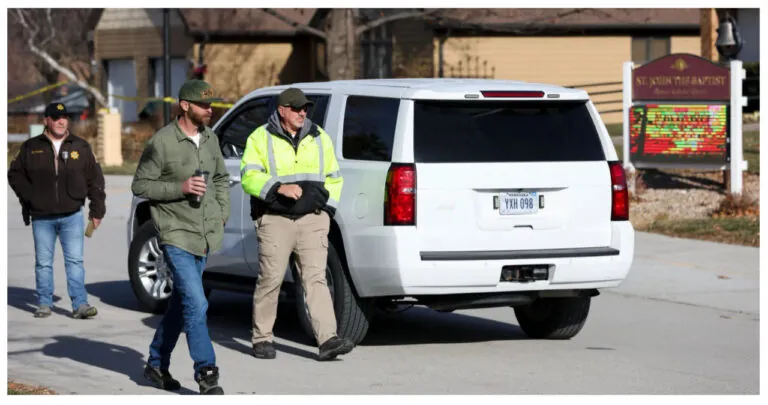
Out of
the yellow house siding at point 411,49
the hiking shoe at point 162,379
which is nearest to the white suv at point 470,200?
the hiking shoe at point 162,379

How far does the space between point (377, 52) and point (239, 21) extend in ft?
13.6

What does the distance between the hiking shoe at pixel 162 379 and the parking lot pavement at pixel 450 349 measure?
3.3 inches

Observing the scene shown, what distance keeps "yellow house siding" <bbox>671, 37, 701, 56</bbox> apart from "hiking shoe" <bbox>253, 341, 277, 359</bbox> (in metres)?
32.2

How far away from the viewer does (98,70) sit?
4856cm

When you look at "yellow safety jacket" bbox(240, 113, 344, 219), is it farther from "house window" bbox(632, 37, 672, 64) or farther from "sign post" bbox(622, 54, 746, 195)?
"house window" bbox(632, 37, 672, 64)

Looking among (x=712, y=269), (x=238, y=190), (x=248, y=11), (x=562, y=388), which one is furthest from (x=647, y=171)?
(x=248, y=11)

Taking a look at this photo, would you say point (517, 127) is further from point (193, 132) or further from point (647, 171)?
point (647, 171)

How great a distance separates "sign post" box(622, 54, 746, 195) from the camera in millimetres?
20469

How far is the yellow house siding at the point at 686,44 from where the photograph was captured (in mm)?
40188

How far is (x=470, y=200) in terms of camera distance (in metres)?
9.37

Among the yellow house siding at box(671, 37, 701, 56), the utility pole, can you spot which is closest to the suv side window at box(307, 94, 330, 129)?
the utility pole

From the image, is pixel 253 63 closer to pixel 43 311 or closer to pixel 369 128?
pixel 43 311

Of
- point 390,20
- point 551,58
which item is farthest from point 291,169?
point 551,58

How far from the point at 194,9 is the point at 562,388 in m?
34.9
